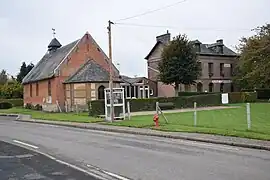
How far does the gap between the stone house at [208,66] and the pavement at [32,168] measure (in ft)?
176

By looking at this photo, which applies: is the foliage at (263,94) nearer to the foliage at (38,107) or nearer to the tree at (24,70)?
the foliage at (38,107)

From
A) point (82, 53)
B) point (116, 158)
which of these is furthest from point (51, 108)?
point (116, 158)

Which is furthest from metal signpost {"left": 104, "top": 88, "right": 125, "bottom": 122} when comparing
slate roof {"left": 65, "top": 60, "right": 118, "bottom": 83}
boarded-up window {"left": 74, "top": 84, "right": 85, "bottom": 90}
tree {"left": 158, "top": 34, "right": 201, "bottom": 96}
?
tree {"left": 158, "top": 34, "right": 201, "bottom": 96}

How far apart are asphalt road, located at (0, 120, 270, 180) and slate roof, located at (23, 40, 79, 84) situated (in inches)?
1448

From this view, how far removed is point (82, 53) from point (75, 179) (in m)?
44.0

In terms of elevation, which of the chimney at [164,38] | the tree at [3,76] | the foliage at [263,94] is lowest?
the foliage at [263,94]

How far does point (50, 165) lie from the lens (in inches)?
445

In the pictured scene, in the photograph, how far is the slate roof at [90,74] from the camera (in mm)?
47875

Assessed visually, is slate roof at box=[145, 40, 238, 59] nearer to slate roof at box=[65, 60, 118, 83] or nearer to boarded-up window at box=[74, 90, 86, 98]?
slate roof at box=[65, 60, 118, 83]

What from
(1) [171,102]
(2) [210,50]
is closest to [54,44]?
(1) [171,102]

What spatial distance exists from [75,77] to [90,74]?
2.36m

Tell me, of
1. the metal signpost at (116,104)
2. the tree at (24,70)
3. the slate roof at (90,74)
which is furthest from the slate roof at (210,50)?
the tree at (24,70)

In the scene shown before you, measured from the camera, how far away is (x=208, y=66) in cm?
7025

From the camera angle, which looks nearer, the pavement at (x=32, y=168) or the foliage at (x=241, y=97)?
the pavement at (x=32, y=168)
